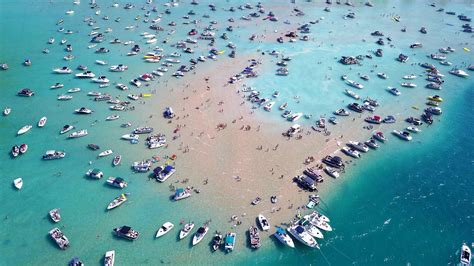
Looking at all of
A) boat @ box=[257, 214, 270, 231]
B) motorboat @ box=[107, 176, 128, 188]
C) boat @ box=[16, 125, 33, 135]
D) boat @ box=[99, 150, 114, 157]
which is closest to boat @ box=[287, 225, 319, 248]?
boat @ box=[257, 214, 270, 231]

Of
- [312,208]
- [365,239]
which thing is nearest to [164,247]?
[312,208]

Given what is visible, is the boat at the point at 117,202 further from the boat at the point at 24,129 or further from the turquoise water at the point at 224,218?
the boat at the point at 24,129

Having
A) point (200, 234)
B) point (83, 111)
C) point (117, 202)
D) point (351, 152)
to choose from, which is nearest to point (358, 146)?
point (351, 152)

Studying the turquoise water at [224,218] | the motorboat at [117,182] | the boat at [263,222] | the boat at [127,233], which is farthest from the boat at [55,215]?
the boat at [263,222]

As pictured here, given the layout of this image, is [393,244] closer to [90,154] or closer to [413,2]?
[90,154]

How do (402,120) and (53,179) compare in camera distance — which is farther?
(402,120)

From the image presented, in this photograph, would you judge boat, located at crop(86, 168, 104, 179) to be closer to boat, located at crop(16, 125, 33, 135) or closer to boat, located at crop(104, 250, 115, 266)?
boat, located at crop(104, 250, 115, 266)
